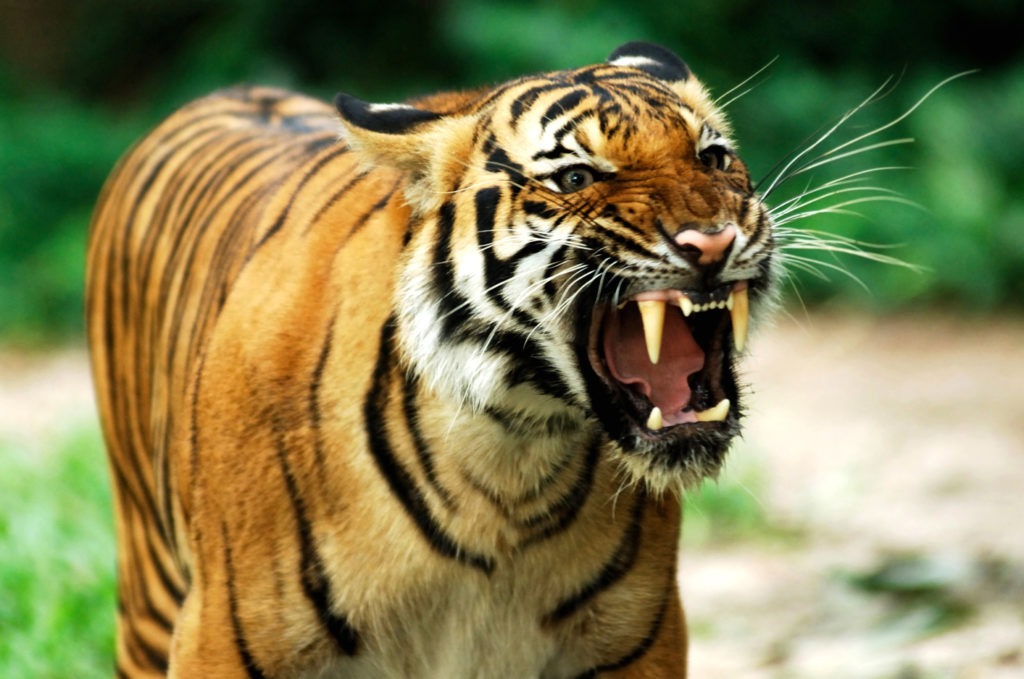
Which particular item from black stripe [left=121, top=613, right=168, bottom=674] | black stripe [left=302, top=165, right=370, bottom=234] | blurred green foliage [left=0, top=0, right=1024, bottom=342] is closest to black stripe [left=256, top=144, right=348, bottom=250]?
black stripe [left=302, top=165, right=370, bottom=234]

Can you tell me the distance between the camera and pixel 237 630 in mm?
2412

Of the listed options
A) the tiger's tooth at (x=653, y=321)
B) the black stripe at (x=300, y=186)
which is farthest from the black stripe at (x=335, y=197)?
the tiger's tooth at (x=653, y=321)

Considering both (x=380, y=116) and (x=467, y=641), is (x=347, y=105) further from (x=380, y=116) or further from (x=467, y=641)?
(x=467, y=641)

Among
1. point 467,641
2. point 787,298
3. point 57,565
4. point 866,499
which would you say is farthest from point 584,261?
point 787,298

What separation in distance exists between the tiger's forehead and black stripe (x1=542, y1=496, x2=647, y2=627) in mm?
625

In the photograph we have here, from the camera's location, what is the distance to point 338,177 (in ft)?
8.91

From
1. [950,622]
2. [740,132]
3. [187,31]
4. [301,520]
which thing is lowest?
[301,520]

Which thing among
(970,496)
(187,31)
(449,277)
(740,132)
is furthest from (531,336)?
(187,31)

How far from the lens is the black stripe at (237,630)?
240 centimetres

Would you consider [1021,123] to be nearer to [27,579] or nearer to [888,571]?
[888,571]

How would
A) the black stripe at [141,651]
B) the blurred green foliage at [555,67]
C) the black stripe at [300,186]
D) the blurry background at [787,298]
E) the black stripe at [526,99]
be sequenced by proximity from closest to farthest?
the black stripe at [526,99] < the black stripe at [300,186] < the black stripe at [141,651] < the blurry background at [787,298] < the blurred green foliage at [555,67]

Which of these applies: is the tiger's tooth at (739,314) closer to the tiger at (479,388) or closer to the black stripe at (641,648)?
the tiger at (479,388)

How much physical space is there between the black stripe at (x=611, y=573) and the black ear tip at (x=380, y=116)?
2.33 feet

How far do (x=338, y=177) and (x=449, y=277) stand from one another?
0.51m
